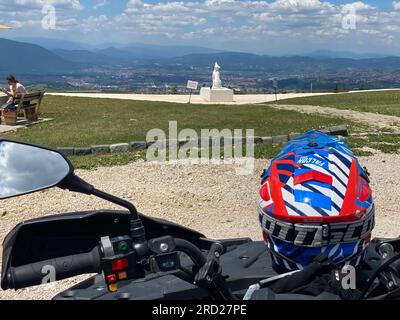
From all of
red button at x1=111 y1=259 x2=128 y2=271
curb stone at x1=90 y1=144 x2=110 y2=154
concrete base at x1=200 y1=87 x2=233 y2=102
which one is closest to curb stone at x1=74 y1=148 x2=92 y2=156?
curb stone at x1=90 y1=144 x2=110 y2=154

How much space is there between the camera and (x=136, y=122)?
18.5 meters

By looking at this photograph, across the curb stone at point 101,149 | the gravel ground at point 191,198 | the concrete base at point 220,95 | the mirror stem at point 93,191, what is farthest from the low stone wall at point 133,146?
the concrete base at point 220,95

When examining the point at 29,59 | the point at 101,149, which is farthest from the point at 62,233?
the point at 29,59

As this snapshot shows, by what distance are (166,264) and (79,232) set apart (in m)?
0.58

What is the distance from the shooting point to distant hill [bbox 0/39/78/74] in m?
149

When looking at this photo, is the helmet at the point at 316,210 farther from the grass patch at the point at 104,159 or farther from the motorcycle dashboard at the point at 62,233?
the grass patch at the point at 104,159

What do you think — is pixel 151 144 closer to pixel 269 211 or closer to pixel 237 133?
pixel 237 133

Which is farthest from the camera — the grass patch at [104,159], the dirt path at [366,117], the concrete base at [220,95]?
the concrete base at [220,95]

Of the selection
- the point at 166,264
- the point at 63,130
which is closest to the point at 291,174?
the point at 166,264

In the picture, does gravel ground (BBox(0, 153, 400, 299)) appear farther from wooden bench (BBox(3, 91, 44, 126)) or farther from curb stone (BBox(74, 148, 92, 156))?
Result: wooden bench (BBox(3, 91, 44, 126))

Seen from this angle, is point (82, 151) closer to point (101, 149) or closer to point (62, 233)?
point (101, 149)

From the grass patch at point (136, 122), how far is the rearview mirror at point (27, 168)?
469 inches

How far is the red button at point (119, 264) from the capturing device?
197cm

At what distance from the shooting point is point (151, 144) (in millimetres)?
12789
